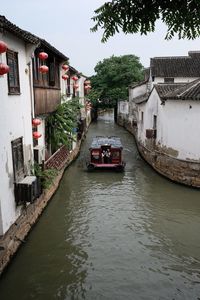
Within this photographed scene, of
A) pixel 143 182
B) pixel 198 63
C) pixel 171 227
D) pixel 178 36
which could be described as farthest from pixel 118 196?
pixel 198 63

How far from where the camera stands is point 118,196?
14.7 m

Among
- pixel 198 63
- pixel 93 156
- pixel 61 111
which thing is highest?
pixel 198 63

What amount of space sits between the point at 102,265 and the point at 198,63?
32856mm

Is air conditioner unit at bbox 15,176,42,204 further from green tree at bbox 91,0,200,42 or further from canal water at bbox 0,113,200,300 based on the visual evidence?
green tree at bbox 91,0,200,42

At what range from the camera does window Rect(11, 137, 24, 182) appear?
9595mm

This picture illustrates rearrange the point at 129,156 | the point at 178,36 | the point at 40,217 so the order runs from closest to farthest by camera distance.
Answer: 1. the point at 178,36
2. the point at 40,217
3. the point at 129,156

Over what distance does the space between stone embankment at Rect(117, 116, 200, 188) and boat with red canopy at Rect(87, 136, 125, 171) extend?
2051mm

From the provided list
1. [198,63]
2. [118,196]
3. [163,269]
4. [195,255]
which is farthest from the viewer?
[198,63]

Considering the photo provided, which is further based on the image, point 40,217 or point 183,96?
point 183,96

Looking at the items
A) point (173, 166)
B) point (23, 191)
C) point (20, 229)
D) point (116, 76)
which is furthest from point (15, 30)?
point (116, 76)

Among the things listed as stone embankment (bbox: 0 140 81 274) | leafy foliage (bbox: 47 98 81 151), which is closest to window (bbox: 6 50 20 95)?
stone embankment (bbox: 0 140 81 274)

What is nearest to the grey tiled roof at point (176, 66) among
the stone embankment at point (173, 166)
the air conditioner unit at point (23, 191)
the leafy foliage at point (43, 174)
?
the stone embankment at point (173, 166)

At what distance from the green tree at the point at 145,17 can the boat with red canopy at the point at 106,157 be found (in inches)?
629

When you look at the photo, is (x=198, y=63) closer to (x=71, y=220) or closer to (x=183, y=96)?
(x=183, y=96)
